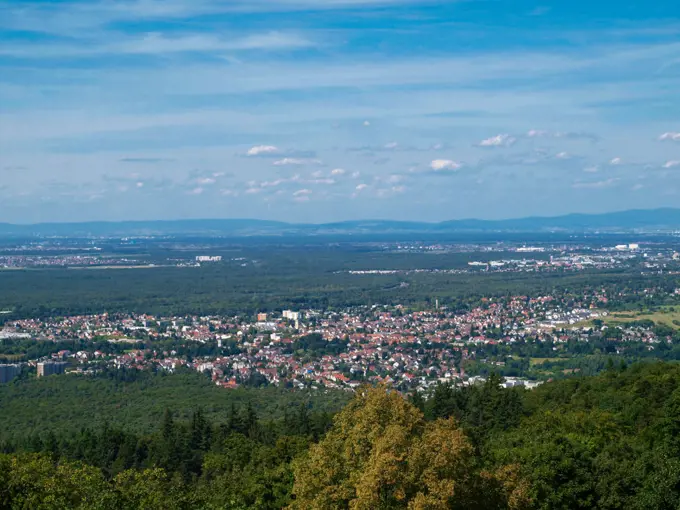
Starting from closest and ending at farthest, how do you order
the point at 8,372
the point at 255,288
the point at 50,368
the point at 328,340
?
the point at 8,372
the point at 50,368
the point at 328,340
the point at 255,288

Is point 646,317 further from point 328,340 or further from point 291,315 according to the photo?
point 291,315

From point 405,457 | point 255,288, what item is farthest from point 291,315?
point 405,457

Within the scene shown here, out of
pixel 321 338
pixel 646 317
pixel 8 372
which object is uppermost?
pixel 646 317

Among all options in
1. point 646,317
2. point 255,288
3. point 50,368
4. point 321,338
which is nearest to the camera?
point 50,368

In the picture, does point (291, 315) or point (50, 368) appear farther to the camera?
point (291, 315)

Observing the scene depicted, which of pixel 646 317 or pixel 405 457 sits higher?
pixel 405 457

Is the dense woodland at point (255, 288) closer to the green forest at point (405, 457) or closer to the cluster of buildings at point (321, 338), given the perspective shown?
the cluster of buildings at point (321, 338)

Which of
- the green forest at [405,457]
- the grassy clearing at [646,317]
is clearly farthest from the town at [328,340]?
the green forest at [405,457]
